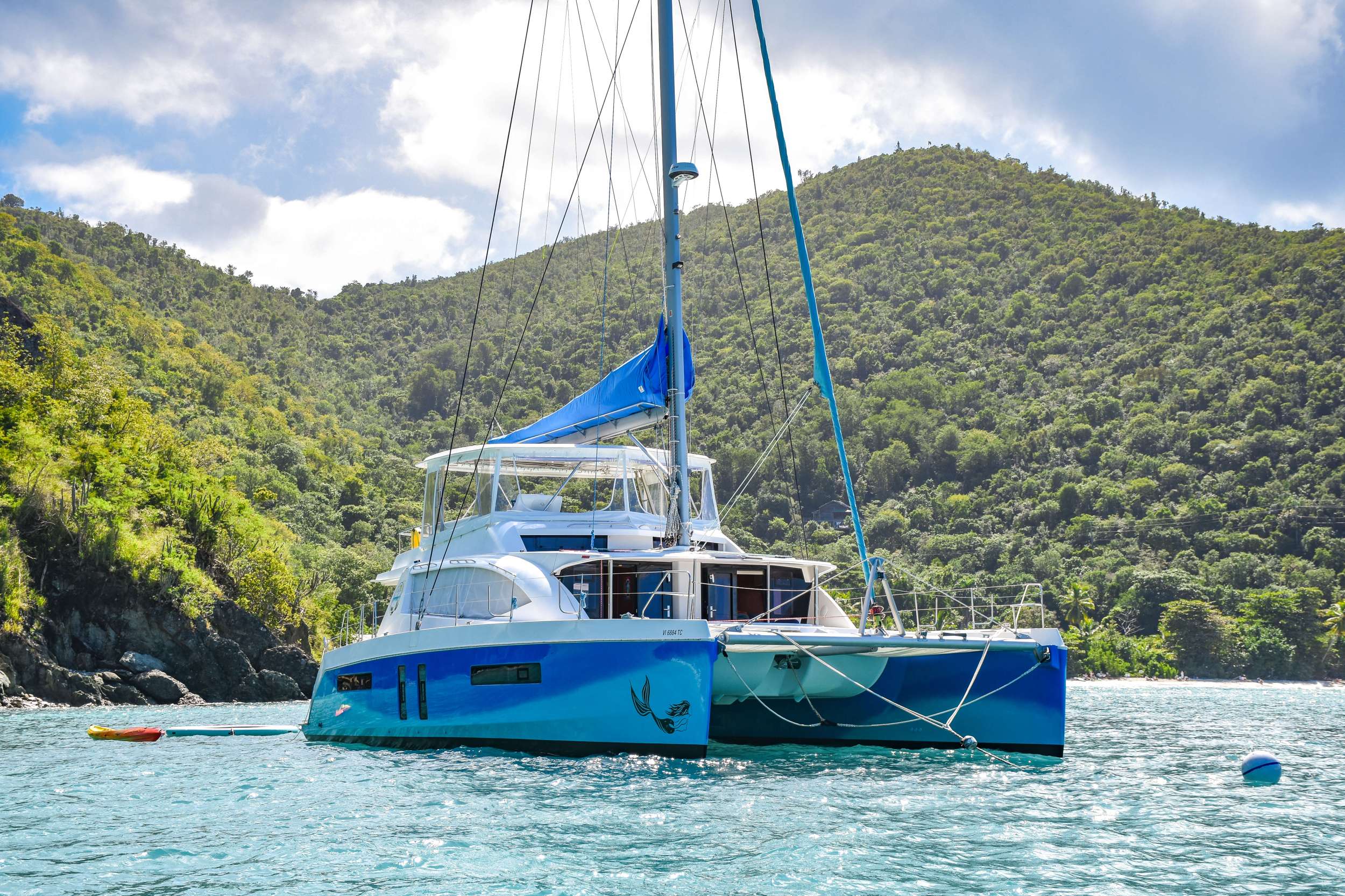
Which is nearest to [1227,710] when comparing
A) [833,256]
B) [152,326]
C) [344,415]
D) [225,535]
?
[225,535]

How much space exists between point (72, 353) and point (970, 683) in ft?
133

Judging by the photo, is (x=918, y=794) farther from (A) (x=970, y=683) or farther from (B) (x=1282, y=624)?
(B) (x=1282, y=624)

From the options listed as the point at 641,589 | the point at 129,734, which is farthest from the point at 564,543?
the point at 129,734

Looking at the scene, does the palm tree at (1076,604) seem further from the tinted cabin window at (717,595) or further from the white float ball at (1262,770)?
the tinted cabin window at (717,595)

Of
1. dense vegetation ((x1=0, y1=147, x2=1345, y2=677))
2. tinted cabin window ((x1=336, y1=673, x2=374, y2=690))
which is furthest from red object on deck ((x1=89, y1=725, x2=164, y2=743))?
dense vegetation ((x1=0, y1=147, x2=1345, y2=677))

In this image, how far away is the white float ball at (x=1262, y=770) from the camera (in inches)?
465

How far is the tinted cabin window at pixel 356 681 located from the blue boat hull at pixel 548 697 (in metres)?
0.05

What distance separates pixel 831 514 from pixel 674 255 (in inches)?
2562

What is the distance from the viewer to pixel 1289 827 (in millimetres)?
8898

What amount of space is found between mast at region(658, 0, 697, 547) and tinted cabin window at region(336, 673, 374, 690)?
15.3ft

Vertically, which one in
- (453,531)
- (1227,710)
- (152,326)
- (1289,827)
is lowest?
(1227,710)

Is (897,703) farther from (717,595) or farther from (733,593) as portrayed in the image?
(717,595)

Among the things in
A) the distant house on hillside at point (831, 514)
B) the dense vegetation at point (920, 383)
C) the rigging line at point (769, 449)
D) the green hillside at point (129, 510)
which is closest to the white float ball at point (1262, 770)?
the rigging line at point (769, 449)

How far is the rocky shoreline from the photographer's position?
29891 mm
